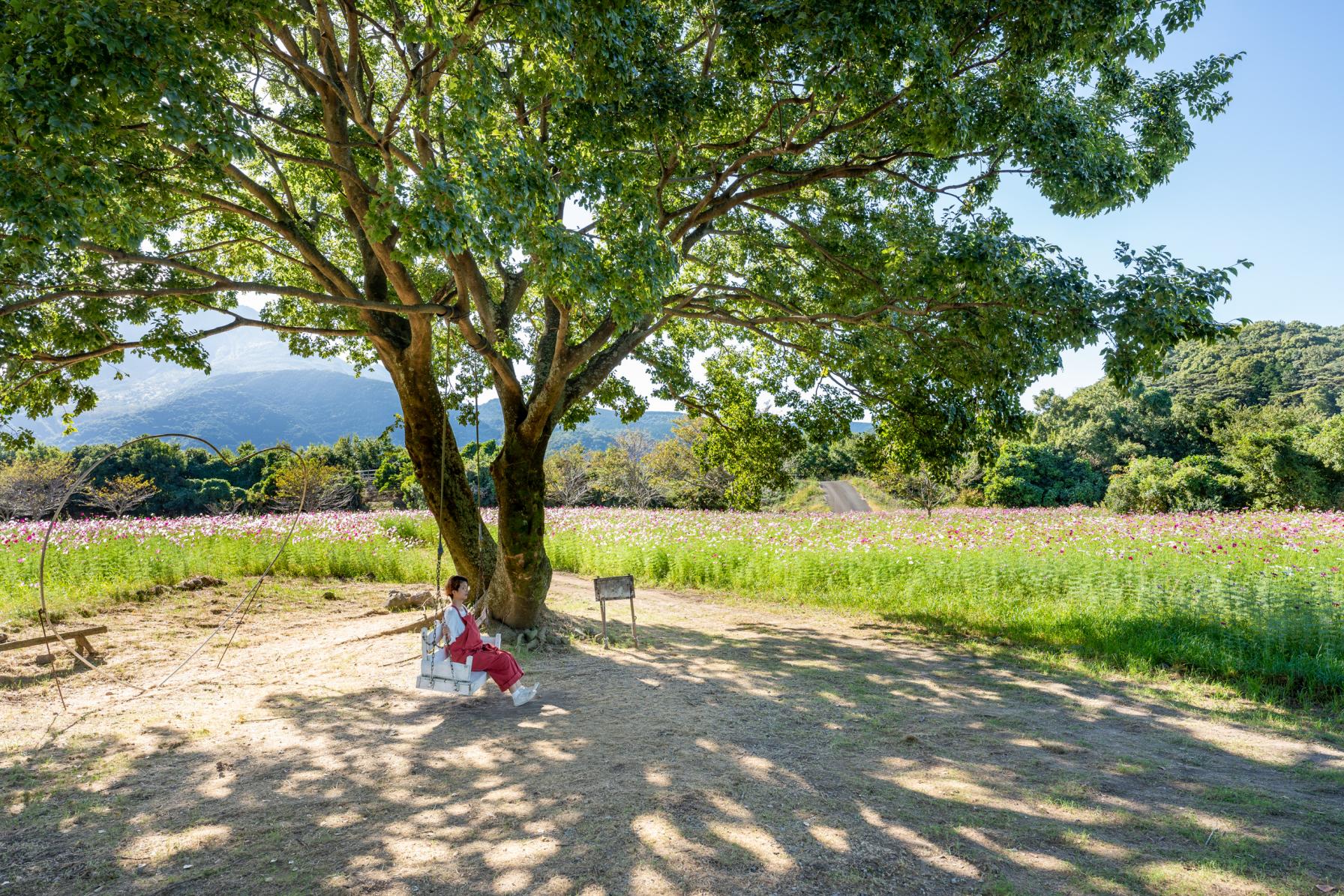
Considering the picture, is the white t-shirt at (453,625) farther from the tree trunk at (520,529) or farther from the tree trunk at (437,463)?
the tree trunk at (437,463)

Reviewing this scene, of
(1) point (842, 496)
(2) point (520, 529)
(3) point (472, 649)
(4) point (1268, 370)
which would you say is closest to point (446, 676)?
(3) point (472, 649)

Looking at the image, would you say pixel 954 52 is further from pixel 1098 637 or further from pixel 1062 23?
pixel 1098 637

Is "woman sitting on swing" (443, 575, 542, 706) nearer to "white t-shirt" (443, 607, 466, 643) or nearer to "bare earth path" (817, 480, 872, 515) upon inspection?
"white t-shirt" (443, 607, 466, 643)

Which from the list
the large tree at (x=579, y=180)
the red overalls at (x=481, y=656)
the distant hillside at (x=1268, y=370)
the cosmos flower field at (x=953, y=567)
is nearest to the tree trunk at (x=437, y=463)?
the large tree at (x=579, y=180)

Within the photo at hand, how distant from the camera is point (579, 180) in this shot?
666 cm

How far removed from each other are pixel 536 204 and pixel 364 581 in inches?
474

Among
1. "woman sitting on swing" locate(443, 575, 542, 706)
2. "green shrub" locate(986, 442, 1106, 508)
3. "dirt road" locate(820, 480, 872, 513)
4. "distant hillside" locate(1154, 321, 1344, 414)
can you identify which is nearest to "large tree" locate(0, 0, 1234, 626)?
"woman sitting on swing" locate(443, 575, 542, 706)

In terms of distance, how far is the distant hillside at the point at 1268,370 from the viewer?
47.3 metres

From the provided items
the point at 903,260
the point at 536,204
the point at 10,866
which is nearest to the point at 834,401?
the point at 903,260

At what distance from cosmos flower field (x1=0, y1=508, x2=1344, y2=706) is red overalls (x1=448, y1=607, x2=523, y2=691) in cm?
716

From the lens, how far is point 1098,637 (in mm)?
9117

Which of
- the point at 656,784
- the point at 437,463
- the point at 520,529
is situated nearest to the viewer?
the point at 656,784

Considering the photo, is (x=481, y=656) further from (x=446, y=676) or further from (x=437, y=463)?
(x=437, y=463)

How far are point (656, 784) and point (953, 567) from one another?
29.0ft
